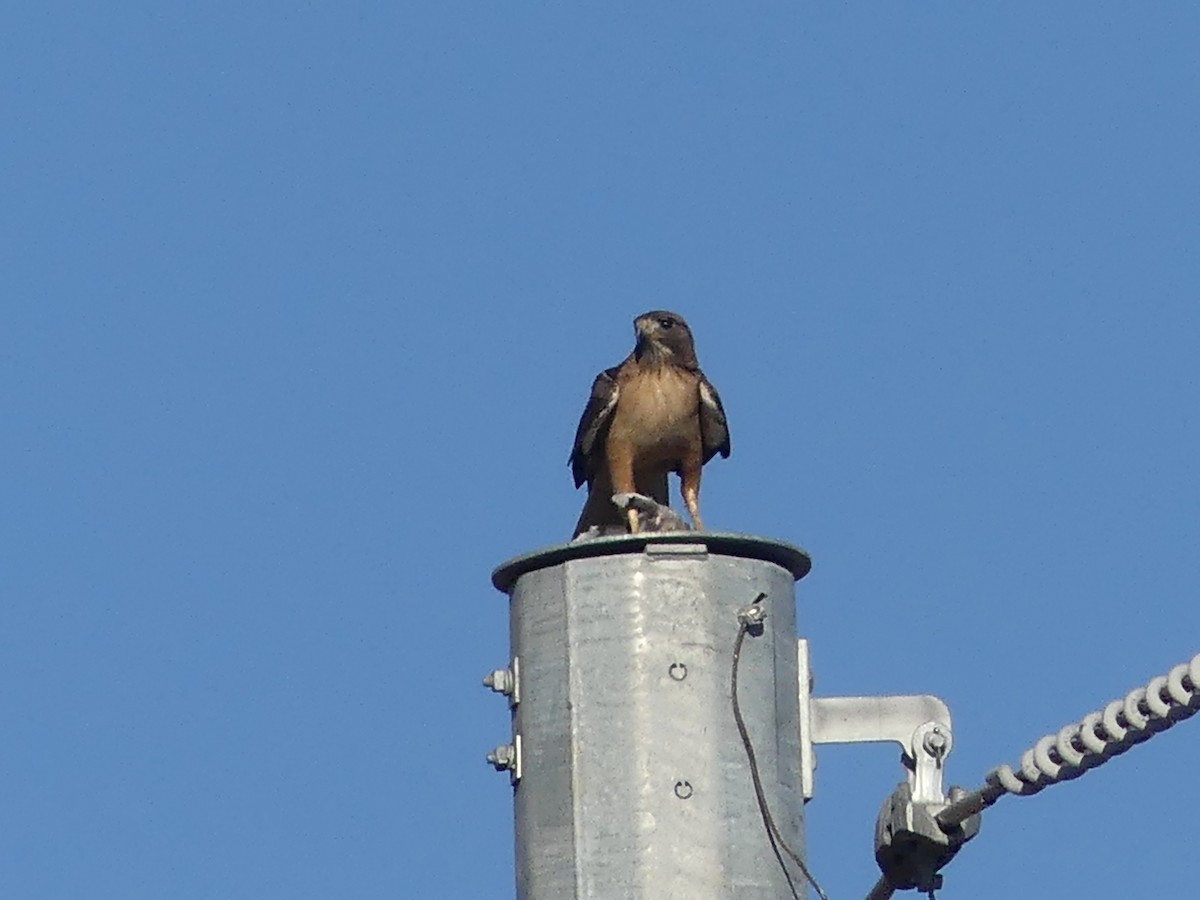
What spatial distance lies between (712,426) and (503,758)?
5.80 meters

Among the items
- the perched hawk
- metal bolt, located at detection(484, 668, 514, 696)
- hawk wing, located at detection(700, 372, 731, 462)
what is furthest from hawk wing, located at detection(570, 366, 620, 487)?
metal bolt, located at detection(484, 668, 514, 696)

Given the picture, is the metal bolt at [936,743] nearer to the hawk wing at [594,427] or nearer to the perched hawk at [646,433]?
the perched hawk at [646,433]

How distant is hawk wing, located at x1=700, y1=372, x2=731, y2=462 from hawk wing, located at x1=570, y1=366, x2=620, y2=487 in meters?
0.39

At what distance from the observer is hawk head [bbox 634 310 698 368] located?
43.7ft

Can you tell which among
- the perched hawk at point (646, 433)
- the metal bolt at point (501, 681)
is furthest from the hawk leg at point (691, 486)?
the metal bolt at point (501, 681)

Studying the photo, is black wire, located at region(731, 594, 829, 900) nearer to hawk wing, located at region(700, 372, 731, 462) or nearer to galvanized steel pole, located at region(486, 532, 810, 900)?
galvanized steel pole, located at region(486, 532, 810, 900)

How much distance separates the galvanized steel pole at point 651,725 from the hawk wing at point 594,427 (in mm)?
5466

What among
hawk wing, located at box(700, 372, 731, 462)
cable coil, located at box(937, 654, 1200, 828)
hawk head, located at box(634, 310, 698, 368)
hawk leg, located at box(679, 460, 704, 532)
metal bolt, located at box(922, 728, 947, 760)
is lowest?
cable coil, located at box(937, 654, 1200, 828)

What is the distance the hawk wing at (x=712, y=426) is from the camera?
13.0 m

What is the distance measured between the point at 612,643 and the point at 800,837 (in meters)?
0.61

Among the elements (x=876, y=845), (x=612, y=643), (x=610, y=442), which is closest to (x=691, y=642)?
(x=612, y=643)

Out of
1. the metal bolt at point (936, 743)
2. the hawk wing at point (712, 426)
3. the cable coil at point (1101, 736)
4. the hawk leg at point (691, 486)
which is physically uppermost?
the hawk wing at point (712, 426)

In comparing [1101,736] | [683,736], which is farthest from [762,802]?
[1101,736]

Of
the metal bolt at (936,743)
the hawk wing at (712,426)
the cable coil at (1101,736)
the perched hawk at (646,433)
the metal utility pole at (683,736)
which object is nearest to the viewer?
the cable coil at (1101,736)
